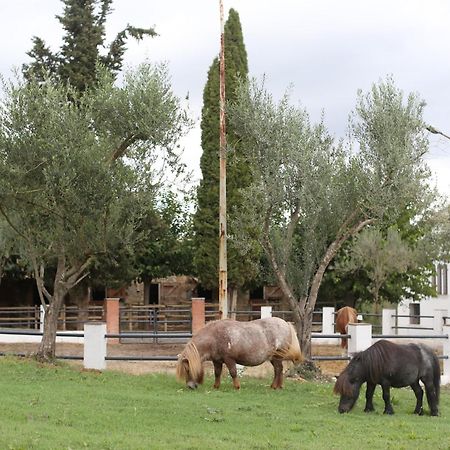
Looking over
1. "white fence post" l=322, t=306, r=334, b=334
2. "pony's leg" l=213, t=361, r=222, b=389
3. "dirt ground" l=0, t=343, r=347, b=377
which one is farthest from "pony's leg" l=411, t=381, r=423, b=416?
"white fence post" l=322, t=306, r=334, b=334

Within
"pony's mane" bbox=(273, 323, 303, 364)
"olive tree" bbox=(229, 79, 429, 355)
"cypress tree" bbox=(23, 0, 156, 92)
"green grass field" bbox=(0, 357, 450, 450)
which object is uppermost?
"cypress tree" bbox=(23, 0, 156, 92)

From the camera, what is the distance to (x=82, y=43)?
4041 cm

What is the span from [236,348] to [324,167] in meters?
5.46

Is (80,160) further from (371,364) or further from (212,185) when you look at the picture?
(212,185)

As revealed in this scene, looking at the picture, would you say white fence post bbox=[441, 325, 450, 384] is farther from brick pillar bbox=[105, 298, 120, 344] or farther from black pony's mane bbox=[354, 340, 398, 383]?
brick pillar bbox=[105, 298, 120, 344]

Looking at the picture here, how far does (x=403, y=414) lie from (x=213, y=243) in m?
24.0

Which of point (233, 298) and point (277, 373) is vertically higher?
point (233, 298)

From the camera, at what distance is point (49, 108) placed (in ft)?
64.8

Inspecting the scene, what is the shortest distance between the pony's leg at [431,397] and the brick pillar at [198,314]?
16.9 meters

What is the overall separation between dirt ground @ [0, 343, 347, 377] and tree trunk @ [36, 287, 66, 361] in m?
0.78

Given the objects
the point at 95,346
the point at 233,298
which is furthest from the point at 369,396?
the point at 233,298

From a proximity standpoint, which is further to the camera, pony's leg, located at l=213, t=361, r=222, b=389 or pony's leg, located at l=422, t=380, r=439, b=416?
pony's leg, located at l=213, t=361, r=222, b=389

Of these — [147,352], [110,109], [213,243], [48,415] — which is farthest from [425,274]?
[48,415]

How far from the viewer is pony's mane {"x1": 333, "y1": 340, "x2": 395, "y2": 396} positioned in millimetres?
15078
